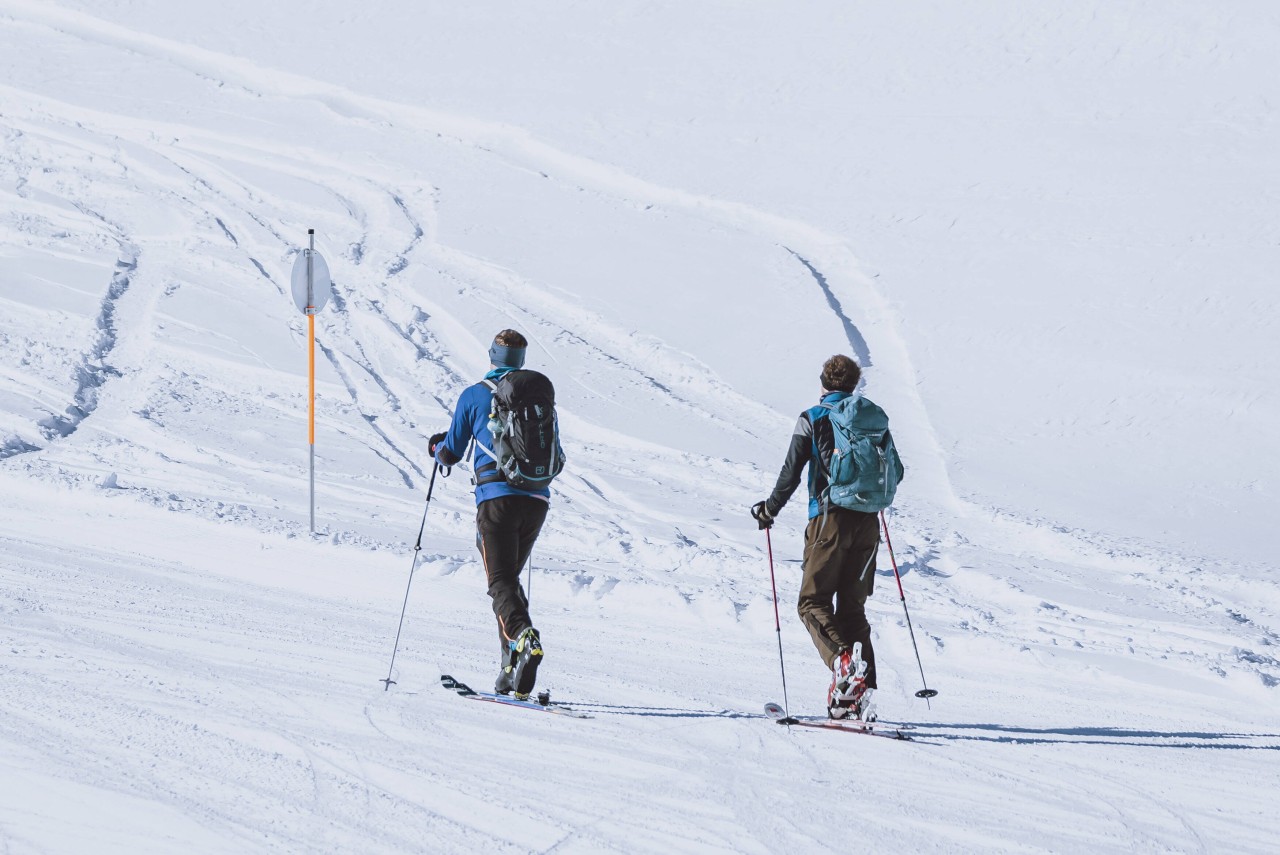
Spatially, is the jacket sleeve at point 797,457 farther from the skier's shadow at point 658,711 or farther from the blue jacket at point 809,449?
the skier's shadow at point 658,711

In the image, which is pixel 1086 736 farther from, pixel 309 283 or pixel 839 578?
pixel 309 283

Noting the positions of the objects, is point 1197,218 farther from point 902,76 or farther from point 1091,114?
point 902,76

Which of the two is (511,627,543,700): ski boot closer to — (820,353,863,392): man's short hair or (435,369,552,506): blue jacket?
(435,369,552,506): blue jacket

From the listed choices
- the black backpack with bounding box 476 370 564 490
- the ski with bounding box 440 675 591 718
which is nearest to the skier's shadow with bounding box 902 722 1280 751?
the ski with bounding box 440 675 591 718

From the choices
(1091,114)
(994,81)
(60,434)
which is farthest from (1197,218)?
(60,434)

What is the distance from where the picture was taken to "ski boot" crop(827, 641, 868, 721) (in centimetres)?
560

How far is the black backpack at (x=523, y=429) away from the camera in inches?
215

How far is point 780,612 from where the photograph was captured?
26.7 ft

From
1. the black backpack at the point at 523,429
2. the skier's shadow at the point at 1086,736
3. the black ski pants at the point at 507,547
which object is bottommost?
the skier's shadow at the point at 1086,736

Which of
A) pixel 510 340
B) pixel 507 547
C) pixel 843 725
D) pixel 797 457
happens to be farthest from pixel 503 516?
pixel 843 725

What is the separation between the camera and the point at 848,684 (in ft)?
18.4

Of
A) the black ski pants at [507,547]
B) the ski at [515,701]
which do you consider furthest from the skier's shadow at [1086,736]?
the black ski pants at [507,547]

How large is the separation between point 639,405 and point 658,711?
27.9 feet

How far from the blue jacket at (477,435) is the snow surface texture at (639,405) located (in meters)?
0.95
